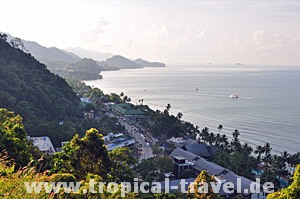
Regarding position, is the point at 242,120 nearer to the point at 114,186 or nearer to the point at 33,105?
the point at 33,105

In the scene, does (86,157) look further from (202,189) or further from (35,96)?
(35,96)

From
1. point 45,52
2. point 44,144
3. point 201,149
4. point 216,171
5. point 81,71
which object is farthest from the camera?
point 45,52

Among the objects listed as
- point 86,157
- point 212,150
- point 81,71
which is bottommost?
point 212,150

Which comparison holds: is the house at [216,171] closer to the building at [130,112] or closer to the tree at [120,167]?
the tree at [120,167]

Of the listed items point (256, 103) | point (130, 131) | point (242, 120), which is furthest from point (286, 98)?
point (130, 131)

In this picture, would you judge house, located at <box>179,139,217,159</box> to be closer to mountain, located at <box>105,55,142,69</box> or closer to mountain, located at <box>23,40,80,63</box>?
mountain, located at <box>23,40,80,63</box>

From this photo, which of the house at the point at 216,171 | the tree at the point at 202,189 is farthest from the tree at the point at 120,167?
the house at the point at 216,171

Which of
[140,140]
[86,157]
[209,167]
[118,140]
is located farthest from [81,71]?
[86,157]
